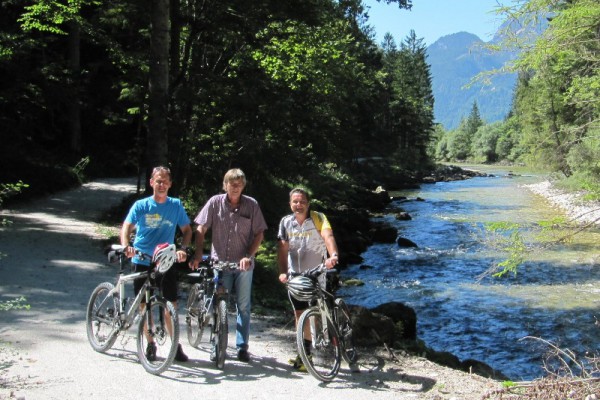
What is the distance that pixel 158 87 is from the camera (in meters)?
10.8

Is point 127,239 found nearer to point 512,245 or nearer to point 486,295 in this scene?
point 512,245

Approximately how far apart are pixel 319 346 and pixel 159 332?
151cm

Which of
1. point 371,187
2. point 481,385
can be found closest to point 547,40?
point 481,385

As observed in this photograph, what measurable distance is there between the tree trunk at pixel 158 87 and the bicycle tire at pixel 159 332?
5916mm

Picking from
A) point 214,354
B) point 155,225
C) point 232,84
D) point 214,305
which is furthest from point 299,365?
point 232,84

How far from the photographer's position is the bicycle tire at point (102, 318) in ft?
18.4

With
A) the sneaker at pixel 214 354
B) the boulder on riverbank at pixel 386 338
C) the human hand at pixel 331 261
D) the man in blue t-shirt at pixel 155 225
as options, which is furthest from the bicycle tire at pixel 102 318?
the boulder on riverbank at pixel 386 338

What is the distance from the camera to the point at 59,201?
16703mm

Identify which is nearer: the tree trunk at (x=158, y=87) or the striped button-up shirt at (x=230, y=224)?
the striped button-up shirt at (x=230, y=224)

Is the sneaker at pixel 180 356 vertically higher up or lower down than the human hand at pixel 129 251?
lower down

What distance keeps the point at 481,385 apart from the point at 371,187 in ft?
124

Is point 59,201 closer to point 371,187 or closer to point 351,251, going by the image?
point 351,251

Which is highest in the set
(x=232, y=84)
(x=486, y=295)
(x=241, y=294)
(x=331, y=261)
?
(x=232, y=84)

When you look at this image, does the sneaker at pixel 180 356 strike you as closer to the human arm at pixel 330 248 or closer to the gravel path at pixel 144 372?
the gravel path at pixel 144 372
